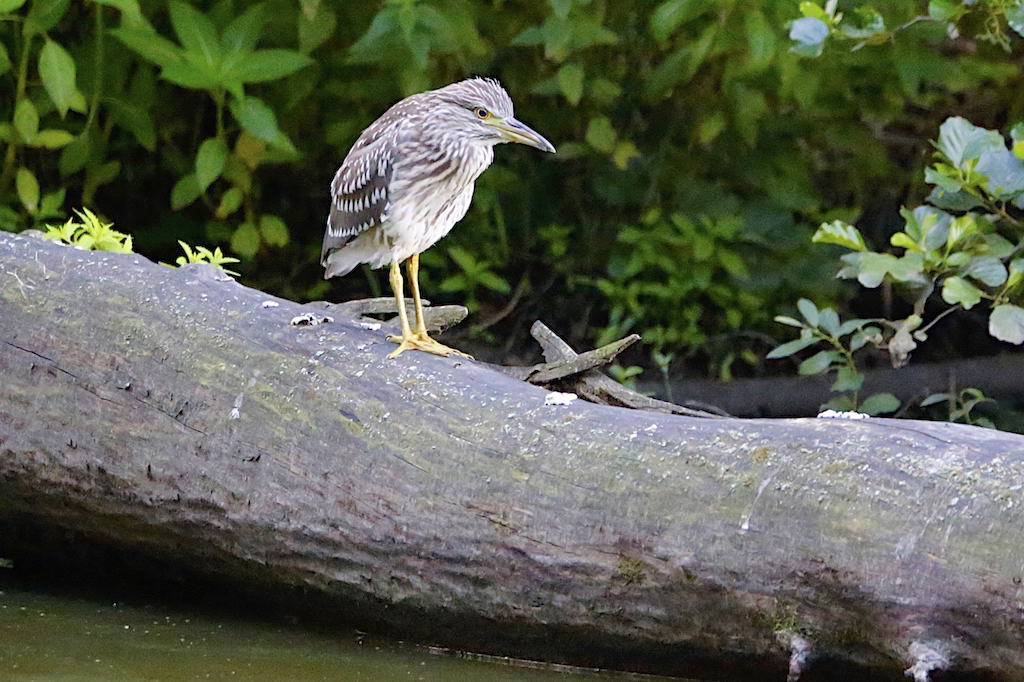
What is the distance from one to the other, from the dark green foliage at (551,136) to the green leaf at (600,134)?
14mm

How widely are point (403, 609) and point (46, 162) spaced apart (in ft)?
11.9

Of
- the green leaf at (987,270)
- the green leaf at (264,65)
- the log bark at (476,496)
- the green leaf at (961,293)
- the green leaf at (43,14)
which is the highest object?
the green leaf at (43,14)

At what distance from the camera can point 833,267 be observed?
5.54m

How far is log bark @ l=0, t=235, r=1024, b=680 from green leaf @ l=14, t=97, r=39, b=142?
153cm

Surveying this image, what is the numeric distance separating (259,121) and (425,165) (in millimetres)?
1456

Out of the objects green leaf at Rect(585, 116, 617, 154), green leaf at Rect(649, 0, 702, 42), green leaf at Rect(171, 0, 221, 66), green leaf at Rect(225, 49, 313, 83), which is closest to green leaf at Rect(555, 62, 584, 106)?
green leaf at Rect(585, 116, 617, 154)

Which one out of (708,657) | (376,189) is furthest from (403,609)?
(376,189)

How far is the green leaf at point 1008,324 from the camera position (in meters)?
3.36

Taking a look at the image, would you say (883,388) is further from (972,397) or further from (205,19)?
(205,19)

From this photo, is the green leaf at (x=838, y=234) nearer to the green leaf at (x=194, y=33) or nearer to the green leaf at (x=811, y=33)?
the green leaf at (x=811, y=33)

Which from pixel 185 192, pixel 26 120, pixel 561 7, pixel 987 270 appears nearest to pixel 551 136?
pixel 561 7

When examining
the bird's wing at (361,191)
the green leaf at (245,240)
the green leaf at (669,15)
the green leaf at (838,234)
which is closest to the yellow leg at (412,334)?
the bird's wing at (361,191)

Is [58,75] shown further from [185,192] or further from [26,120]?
[185,192]

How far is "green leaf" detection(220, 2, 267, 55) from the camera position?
467 cm
